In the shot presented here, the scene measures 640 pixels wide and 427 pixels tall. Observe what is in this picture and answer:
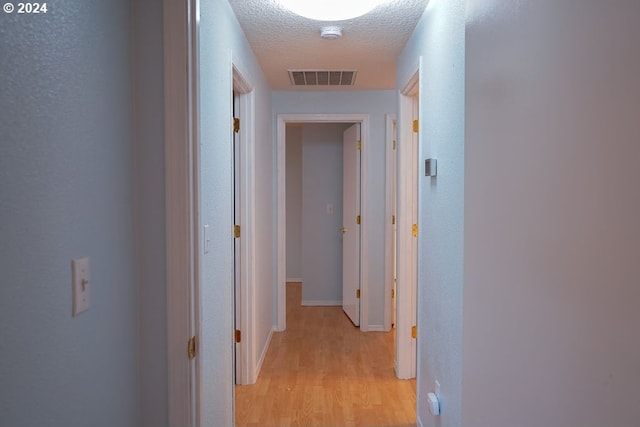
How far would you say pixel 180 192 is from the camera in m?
1.14

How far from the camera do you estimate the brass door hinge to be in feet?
3.83

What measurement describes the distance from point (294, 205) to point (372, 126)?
2.66m

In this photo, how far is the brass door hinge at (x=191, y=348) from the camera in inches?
45.9

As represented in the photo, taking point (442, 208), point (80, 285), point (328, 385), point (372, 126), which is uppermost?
point (372, 126)

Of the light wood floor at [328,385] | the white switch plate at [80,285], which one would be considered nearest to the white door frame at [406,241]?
the light wood floor at [328,385]

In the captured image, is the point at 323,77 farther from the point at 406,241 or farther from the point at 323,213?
the point at 323,213

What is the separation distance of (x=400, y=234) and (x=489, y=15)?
7.58 ft

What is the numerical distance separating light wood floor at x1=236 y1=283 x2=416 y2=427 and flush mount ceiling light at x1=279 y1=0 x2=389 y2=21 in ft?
7.52

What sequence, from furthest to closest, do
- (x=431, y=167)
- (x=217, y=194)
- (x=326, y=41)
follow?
(x=326, y=41), (x=431, y=167), (x=217, y=194)

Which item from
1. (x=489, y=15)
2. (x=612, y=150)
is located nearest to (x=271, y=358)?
(x=489, y=15)

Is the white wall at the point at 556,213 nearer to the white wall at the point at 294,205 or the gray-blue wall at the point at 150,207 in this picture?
the gray-blue wall at the point at 150,207

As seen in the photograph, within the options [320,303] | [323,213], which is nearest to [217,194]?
[323,213]

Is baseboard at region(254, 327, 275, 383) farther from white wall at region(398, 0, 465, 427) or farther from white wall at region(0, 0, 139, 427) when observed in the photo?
white wall at region(0, 0, 139, 427)

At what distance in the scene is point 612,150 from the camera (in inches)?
23.9
